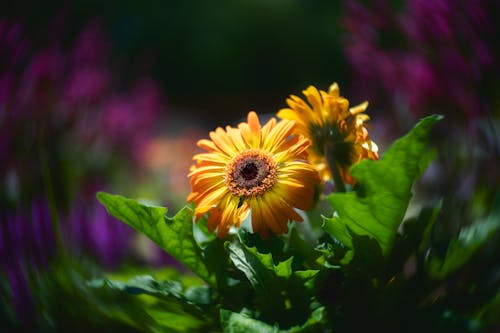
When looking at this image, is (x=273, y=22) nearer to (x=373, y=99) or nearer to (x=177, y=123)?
(x=177, y=123)

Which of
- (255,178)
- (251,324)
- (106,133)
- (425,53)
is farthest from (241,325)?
(106,133)

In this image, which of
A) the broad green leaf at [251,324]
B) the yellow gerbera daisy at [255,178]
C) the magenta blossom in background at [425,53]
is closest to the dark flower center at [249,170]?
the yellow gerbera daisy at [255,178]

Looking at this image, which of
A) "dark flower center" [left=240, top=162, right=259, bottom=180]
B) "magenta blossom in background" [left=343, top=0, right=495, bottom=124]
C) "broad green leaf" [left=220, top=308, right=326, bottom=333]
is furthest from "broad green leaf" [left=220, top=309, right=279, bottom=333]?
"magenta blossom in background" [left=343, top=0, right=495, bottom=124]

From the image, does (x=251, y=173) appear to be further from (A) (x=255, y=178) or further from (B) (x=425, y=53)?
(B) (x=425, y=53)

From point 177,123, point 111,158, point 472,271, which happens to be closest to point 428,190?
point 472,271

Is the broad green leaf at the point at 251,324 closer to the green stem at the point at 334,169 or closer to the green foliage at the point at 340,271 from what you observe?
the green foliage at the point at 340,271

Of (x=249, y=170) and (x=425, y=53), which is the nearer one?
Answer: (x=249, y=170)

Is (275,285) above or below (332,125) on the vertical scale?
below
